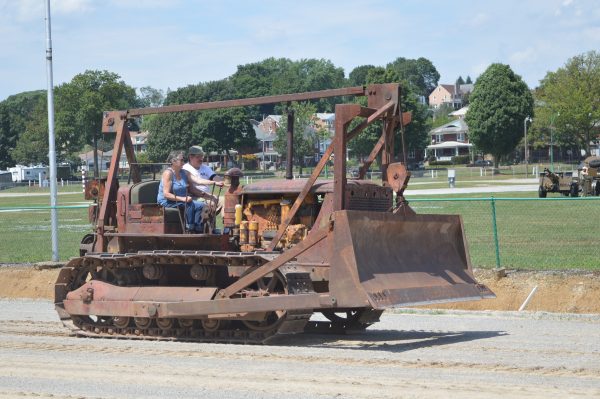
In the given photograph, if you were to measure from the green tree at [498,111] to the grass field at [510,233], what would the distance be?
177ft

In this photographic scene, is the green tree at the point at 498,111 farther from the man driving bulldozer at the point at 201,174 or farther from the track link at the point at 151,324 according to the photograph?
the track link at the point at 151,324

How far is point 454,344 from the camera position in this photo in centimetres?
1226

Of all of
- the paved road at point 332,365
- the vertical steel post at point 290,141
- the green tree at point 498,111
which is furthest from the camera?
the green tree at point 498,111

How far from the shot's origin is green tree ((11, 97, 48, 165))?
115 meters

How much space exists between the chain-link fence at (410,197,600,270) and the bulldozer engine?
242 inches

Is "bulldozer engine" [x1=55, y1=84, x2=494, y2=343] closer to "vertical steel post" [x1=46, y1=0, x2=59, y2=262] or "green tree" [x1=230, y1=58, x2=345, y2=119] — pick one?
"vertical steel post" [x1=46, y1=0, x2=59, y2=262]

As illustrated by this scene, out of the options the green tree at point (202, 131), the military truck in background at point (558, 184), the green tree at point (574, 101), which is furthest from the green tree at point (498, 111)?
the green tree at point (202, 131)

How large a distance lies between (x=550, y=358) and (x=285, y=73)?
548 feet

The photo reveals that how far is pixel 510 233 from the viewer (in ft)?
81.9

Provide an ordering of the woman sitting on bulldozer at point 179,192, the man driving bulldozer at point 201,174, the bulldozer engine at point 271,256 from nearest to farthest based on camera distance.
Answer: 1. the bulldozer engine at point 271,256
2. the woman sitting on bulldozer at point 179,192
3. the man driving bulldozer at point 201,174

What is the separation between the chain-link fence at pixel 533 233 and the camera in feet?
64.8

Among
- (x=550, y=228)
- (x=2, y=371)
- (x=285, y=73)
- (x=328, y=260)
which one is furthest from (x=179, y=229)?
(x=285, y=73)

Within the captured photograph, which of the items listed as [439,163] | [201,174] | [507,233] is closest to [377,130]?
[439,163]

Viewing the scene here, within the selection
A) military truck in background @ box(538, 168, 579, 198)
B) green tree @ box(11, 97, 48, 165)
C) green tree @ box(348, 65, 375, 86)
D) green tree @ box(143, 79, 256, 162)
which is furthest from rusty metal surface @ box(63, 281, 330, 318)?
green tree @ box(348, 65, 375, 86)
